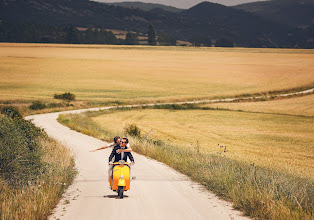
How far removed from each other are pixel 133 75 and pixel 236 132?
69.5 m

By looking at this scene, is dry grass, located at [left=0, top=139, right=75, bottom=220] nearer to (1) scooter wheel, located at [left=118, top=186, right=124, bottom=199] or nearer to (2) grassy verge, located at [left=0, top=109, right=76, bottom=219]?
(2) grassy verge, located at [left=0, top=109, right=76, bottom=219]

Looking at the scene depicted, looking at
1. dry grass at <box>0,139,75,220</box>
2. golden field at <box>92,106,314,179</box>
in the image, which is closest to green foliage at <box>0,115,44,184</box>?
dry grass at <box>0,139,75,220</box>

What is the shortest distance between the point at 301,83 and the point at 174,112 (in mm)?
44447

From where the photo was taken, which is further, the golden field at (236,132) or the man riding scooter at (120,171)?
the golden field at (236,132)

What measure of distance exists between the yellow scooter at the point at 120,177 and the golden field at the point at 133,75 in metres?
50.3

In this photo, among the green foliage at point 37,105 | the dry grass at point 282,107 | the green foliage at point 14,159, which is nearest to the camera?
the green foliage at point 14,159

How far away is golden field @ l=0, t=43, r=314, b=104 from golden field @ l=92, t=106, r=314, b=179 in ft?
54.1

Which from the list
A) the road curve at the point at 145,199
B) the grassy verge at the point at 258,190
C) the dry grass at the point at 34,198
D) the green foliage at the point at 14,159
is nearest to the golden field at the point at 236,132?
the grassy verge at the point at 258,190

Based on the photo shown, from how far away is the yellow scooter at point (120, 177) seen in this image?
36.8ft

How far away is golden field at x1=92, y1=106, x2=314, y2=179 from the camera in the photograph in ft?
88.0

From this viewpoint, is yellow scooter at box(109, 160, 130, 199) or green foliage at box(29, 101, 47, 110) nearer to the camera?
yellow scooter at box(109, 160, 130, 199)

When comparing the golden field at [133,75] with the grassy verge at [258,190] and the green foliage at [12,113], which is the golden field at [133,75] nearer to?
the green foliage at [12,113]

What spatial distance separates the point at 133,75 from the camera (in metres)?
107

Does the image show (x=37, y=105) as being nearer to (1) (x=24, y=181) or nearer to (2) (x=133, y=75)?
(1) (x=24, y=181)
